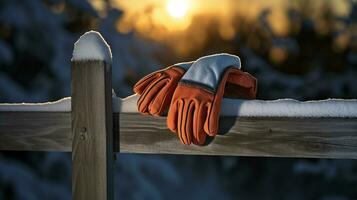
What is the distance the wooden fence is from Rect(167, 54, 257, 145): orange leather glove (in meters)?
0.07

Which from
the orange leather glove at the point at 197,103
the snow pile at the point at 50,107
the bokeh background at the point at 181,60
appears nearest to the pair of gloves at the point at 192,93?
the orange leather glove at the point at 197,103

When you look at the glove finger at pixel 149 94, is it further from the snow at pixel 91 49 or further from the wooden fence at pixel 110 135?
the snow at pixel 91 49

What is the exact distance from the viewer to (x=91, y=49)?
74.5 inches

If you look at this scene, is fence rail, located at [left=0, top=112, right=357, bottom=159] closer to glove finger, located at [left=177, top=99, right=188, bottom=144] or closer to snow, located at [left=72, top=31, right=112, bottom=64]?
glove finger, located at [left=177, top=99, right=188, bottom=144]

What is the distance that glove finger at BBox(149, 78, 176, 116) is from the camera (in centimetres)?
179

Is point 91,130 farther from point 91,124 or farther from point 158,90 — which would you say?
point 158,90

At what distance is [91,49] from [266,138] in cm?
70

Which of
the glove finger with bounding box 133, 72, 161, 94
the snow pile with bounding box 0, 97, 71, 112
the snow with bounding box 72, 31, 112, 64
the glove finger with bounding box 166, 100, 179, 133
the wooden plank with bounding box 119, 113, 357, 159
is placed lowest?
the wooden plank with bounding box 119, 113, 357, 159

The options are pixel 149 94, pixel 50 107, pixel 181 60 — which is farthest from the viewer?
pixel 181 60

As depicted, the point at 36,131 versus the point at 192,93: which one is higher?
the point at 192,93

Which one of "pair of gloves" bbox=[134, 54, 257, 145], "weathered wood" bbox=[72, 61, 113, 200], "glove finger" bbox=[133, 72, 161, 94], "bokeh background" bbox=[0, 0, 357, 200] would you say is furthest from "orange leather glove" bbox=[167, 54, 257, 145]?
"bokeh background" bbox=[0, 0, 357, 200]

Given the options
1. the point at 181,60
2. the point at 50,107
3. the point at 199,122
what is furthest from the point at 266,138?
the point at 181,60

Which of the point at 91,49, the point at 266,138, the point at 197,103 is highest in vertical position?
the point at 91,49

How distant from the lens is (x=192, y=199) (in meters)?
12.8
